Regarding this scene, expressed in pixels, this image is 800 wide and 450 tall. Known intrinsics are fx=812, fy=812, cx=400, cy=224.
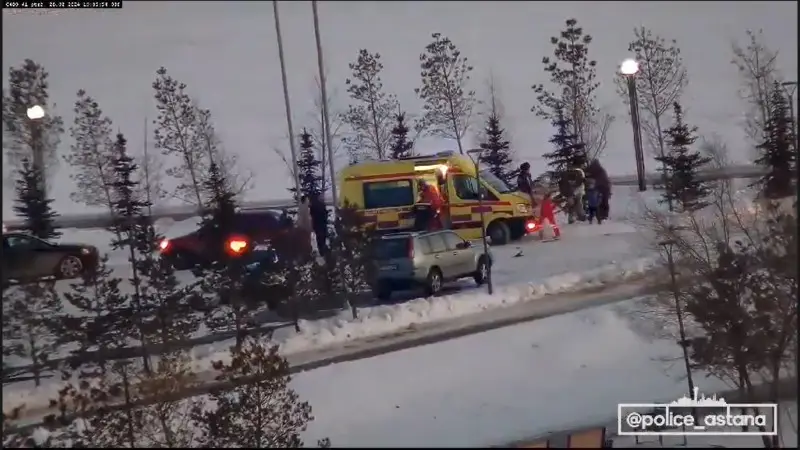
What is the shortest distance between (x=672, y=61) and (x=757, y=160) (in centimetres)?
51

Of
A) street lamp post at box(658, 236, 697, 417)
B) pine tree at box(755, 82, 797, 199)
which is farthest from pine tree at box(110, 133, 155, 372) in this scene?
pine tree at box(755, 82, 797, 199)

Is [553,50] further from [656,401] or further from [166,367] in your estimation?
[166,367]

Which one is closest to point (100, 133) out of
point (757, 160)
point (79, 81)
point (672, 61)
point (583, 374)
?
point (79, 81)

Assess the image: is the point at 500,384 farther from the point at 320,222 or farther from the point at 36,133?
the point at 36,133

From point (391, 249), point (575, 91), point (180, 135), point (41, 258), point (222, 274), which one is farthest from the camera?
point (575, 91)

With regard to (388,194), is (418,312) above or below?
below

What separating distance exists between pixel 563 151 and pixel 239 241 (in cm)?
129

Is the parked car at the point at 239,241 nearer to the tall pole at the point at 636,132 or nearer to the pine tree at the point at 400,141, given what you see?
the pine tree at the point at 400,141

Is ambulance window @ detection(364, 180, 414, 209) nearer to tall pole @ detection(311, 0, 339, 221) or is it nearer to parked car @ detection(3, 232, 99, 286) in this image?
tall pole @ detection(311, 0, 339, 221)

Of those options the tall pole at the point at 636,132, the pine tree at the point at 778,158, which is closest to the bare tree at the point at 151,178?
the tall pole at the point at 636,132

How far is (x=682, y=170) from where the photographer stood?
319cm

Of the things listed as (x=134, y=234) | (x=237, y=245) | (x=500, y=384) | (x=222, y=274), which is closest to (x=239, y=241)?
(x=237, y=245)

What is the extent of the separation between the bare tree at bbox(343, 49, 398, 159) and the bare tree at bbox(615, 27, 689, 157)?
95cm

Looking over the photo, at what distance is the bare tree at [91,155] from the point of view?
113 inches
